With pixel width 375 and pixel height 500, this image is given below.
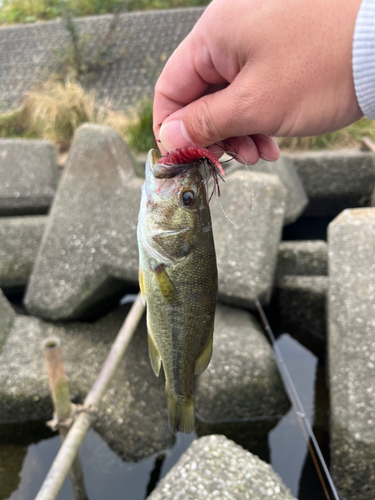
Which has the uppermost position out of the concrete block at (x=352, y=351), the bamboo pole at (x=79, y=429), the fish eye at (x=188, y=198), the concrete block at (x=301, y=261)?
the fish eye at (x=188, y=198)

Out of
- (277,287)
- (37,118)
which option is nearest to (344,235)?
(277,287)

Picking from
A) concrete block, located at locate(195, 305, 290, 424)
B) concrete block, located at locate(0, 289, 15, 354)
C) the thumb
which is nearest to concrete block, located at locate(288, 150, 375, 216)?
concrete block, located at locate(195, 305, 290, 424)

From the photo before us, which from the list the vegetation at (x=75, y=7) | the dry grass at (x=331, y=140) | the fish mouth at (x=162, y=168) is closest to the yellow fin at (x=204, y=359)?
the fish mouth at (x=162, y=168)

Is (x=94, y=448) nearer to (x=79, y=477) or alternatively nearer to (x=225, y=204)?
(x=79, y=477)

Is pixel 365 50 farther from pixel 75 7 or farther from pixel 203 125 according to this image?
pixel 75 7

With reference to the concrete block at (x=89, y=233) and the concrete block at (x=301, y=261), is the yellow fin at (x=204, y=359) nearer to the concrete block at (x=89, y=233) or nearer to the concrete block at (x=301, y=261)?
the concrete block at (x=89, y=233)

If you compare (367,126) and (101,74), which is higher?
(101,74)

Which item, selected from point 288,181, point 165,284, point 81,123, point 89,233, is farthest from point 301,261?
point 81,123
